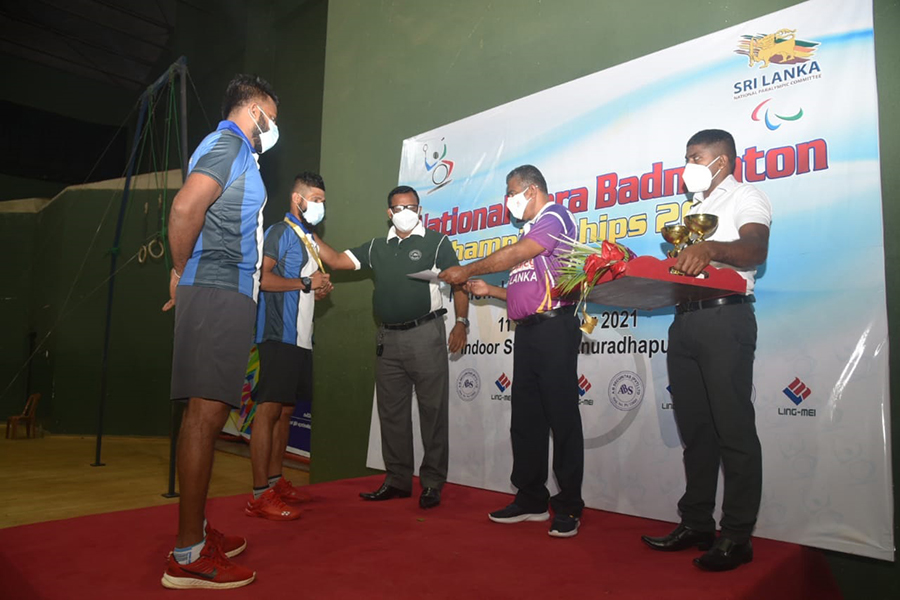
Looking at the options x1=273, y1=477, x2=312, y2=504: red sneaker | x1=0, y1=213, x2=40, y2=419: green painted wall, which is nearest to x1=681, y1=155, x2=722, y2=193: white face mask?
x1=273, y1=477, x2=312, y2=504: red sneaker

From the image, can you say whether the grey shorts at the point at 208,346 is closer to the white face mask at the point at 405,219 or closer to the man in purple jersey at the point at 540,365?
the man in purple jersey at the point at 540,365

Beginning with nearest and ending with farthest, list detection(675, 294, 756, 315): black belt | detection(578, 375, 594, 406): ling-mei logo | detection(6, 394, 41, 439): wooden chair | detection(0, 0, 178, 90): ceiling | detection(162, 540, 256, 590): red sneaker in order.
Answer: detection(162, 540, 256, 590): red sneaker, detection(675, 294, 756, 315): black belt, detection(578, 375, 594, 406): ling-mei logo, detection(6, 394, 41, 439): wooden chair, detection(0, 0, 178, 90): ceiling

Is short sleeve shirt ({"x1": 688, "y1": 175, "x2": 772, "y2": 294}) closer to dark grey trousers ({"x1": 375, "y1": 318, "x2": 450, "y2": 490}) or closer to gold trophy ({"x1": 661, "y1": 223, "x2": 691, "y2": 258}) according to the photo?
gold trophy ({"x1": 661, "y1": 223, "x2": 691, "y2": 258})

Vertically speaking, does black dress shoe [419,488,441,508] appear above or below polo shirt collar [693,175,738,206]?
below

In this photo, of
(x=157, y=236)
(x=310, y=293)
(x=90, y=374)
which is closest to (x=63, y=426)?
(x=90, y=374)

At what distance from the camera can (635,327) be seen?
110 inches

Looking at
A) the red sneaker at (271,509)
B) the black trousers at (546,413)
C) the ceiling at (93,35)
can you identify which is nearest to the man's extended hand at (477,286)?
the black trousers at (546,413)

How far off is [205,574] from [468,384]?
2.01 meters

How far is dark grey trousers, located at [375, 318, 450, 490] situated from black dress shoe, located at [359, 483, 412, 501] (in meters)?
0.02

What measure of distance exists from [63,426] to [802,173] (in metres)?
8.34

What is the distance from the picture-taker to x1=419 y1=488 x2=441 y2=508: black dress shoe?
2.82 m

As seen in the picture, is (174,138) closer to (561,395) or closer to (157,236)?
(157,236)

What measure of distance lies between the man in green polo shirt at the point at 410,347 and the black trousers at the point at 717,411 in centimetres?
121

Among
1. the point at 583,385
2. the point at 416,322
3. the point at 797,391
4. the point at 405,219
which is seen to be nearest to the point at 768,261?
the point at 797,391
